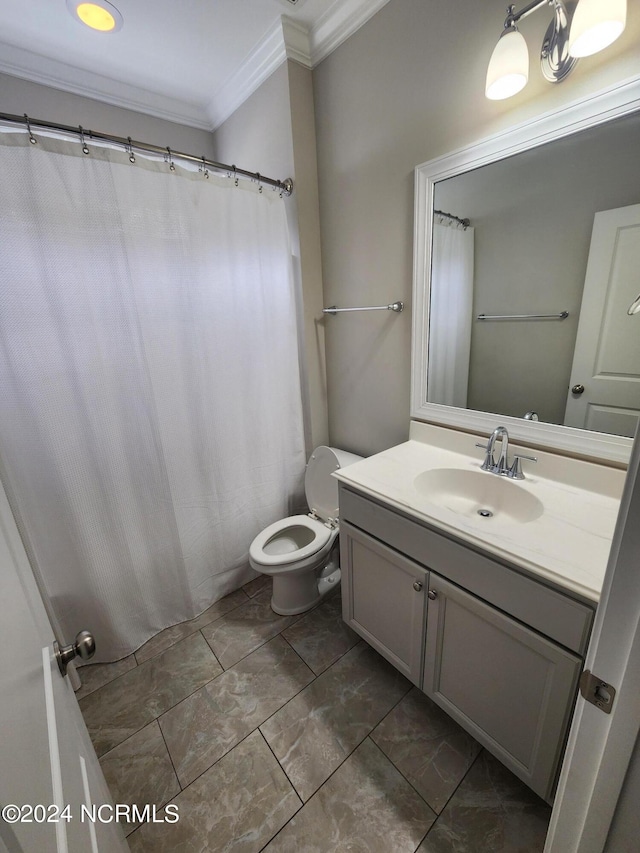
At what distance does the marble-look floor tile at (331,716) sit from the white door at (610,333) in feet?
4.07

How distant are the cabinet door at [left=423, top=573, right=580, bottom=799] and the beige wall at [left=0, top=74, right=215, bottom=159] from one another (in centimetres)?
245

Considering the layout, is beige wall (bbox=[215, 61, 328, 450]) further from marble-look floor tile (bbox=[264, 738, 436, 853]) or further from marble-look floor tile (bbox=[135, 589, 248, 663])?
marble-look floor tile (bbox=[264, 738, 436, 853])

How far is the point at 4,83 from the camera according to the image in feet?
5.12

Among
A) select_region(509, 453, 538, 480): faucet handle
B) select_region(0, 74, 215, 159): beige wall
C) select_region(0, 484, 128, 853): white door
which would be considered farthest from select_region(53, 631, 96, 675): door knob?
select_region(0, 74, 215, 159): beige wall

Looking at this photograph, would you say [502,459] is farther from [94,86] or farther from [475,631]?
[94,86]

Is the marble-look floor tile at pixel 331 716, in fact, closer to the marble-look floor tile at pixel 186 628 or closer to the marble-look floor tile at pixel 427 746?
the marble-look floor tile at pixel 427 746

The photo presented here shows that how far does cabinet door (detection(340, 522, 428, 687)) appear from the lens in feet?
3.85

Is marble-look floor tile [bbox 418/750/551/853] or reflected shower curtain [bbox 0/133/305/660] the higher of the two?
reflected shower curtain [bbox 0/133/305/660]

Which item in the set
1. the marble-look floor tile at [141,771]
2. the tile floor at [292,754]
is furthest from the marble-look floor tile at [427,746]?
the marble-look floor tile at [141,771]

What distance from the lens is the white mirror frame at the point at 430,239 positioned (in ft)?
3.11

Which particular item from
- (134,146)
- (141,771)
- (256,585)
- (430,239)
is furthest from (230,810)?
(134,146)

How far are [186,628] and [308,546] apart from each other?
76cm

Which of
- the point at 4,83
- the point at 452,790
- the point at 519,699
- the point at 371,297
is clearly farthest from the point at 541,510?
the point at 4,83

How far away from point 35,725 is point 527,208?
5.39 ft
